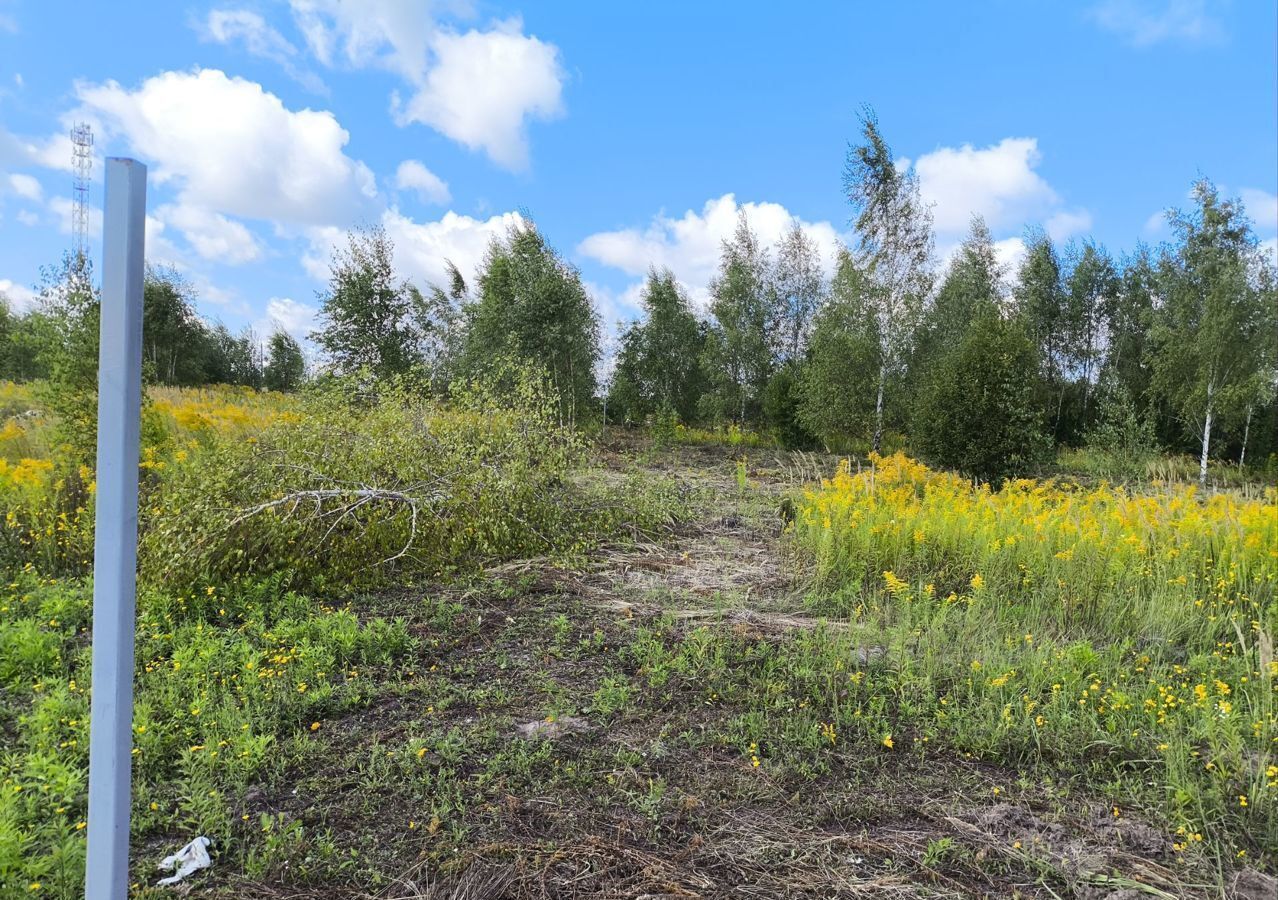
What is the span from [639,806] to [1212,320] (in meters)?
17.7

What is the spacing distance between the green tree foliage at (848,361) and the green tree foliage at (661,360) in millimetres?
5186

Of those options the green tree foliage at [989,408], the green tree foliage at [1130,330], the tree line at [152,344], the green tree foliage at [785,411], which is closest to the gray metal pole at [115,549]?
the tree line at [152,344]

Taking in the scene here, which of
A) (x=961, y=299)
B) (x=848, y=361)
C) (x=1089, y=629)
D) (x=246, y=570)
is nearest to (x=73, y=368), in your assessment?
(x=246, y=570)

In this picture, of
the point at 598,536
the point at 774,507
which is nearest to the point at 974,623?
the point at 598,536

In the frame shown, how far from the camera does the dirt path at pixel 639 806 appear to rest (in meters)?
2.08

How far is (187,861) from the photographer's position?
210 centimetres

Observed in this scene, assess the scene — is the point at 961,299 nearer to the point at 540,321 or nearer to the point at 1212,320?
the point at 1212,320

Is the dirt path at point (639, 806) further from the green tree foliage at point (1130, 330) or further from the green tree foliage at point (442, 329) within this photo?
the green tree foliage at point (1130, 330)

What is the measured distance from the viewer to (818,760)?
8.86ft

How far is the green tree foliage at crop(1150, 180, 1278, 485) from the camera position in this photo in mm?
14820

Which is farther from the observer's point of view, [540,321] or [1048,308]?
[1048,308]

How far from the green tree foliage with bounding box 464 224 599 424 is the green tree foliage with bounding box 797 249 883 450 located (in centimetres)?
492

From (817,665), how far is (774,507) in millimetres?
4767

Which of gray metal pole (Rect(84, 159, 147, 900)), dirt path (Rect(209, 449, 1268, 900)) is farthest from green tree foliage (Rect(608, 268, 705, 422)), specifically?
gray metal pole (Rect(84, 159, 147, 900))
